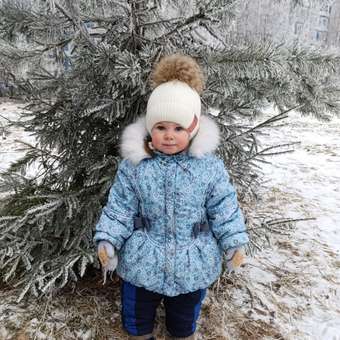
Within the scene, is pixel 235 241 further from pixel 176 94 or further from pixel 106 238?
pixel 176 94

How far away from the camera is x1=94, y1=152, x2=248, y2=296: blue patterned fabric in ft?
6.77

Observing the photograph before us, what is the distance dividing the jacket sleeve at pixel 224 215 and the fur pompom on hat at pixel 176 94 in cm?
31

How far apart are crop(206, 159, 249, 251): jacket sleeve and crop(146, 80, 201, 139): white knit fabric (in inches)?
14.1

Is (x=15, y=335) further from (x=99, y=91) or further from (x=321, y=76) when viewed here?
(x=321, y=76)

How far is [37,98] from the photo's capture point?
9.02 ft

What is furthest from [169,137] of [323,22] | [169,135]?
[323,22]

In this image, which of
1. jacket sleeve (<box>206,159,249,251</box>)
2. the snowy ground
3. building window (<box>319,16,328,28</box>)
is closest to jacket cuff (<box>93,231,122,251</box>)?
jacket sleeve (<box>206,159,249,251</box>)

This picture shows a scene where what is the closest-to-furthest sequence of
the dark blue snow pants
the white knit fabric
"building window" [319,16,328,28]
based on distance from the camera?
1. the white knit fabric
2. the dark blue snow pants
3. "building window" [319,16,328,28]

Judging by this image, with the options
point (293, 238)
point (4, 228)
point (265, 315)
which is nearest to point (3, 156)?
point (4, 228)

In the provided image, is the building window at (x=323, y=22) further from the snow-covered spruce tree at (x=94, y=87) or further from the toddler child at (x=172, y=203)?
the toddler child at (x=172, y=203)

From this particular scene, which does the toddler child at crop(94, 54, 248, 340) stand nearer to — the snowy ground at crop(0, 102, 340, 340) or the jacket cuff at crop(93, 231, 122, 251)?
the jacket cuff at crop(93, 231, 122, 251)

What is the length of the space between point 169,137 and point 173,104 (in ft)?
0.56

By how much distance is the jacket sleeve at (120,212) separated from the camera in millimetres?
2092

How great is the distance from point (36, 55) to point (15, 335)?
2057mm
